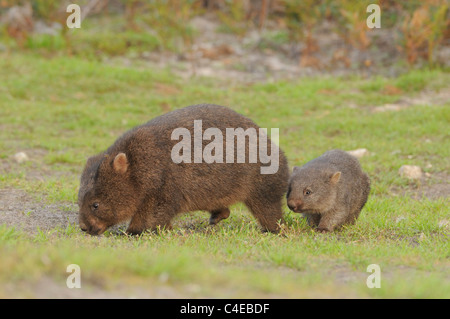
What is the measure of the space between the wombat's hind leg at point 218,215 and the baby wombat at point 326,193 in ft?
2.74

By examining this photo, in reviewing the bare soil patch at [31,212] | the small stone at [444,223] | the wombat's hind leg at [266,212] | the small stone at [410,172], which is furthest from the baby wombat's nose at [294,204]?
the small stone at [410,172]

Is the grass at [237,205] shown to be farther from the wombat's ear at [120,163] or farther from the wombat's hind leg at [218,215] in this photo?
the wombat's ear at [120,163]

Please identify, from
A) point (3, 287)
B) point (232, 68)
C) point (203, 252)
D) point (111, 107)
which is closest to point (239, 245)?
point (203, 252)

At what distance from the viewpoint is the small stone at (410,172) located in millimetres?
10609

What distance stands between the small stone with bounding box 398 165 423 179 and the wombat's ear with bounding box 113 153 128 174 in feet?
16.7

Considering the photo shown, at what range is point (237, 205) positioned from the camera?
916 centimetres

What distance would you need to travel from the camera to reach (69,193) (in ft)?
29.5

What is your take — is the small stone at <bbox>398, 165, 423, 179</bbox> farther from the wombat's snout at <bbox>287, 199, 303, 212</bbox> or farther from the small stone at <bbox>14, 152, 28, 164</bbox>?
the small stone at <bbox>14, 152, 28, 164</bbox>

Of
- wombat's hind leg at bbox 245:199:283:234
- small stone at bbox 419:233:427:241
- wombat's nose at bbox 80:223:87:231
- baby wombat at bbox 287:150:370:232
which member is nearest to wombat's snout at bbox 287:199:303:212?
baby wombat at bbox 287:150:370:232

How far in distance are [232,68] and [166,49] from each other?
1965 millimetres

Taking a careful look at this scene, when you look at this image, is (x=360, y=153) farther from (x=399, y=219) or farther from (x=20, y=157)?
(x=20, y=157)

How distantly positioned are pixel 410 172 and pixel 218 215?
3888 mm

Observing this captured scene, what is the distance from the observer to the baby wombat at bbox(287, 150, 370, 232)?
786cm
